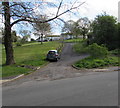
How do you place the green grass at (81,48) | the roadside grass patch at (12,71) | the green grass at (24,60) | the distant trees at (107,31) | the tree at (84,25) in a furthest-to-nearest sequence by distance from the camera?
the tree at (84,25), the green grass at (81,48), the distant trees at (107,31), the green grass at (24,60), the roadside grass patch at (12,71)

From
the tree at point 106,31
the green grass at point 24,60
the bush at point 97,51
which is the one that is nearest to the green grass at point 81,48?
the tree at point 106,31

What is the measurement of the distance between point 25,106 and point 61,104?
129cm

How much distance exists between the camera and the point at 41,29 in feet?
45.6

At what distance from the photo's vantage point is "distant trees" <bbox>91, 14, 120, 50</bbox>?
27.7m

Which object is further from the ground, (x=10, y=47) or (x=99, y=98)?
(x=10, y=47)

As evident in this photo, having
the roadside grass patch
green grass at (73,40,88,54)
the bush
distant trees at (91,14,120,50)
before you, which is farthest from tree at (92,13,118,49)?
the roadside grass patch

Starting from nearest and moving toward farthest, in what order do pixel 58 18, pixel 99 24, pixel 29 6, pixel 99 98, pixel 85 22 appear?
pixel 99 98 → pixel 29 6 → pixel 58 18 → pixel 99 24 → pixel 85 22

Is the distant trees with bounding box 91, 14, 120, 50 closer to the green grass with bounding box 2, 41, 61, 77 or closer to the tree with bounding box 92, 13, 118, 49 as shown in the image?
the tree with bounding box 92, 13, 118, 49

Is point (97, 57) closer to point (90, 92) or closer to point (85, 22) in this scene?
point (90, 92)

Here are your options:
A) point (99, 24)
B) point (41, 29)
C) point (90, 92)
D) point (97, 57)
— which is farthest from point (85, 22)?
point (90, 92)

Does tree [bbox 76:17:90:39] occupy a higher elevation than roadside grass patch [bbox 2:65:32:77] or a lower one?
higher

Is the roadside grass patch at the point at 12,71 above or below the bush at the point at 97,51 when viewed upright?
below

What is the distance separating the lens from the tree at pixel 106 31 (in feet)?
90.9

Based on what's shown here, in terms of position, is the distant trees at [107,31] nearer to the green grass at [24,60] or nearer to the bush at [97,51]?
the bush at [97,51]
